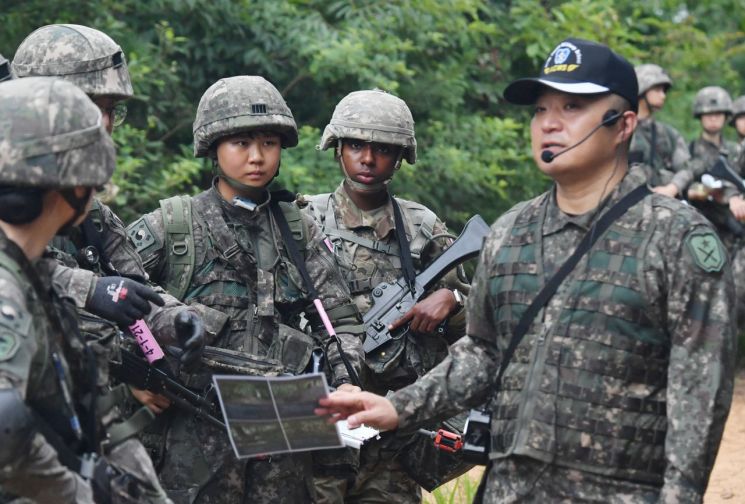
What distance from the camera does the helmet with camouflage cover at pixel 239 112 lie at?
18.3 ft

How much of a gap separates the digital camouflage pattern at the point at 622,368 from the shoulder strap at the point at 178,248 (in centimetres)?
175

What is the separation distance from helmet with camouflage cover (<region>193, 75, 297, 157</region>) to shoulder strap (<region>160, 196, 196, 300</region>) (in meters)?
0.40

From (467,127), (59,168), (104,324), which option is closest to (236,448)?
(104,324)

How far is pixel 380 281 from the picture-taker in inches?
255

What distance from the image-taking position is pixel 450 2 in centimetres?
1091

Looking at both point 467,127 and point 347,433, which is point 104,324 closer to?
point 347,433

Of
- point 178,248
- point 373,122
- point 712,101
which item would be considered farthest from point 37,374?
point 712,101

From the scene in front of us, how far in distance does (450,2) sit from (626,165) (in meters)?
7.01

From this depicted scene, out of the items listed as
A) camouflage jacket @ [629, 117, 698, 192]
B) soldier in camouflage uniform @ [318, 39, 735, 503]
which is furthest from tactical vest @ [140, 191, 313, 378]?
camouflage jacket @ [629, 117, 698, 192]

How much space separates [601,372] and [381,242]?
9.30 feet

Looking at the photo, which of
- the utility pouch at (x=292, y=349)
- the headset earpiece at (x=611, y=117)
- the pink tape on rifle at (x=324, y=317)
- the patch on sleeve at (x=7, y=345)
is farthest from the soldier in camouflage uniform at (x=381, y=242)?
the patch on sleeve at (x=7, y=345)

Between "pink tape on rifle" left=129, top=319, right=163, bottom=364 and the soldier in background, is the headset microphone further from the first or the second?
"pink tape on rifle" left=129, top=319, right=163, bottom=364

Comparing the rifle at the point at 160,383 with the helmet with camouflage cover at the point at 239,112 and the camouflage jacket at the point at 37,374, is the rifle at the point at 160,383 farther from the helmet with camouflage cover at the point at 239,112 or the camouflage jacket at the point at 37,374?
the camouflage jacket at the point at 37,374

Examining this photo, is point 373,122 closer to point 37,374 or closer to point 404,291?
point 404,291
